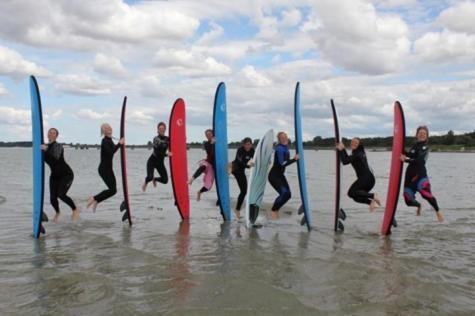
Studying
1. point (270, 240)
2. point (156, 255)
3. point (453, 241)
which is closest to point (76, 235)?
point (156, 255)

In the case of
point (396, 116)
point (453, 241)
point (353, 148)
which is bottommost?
point (453, 241)

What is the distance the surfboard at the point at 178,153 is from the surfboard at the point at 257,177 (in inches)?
73.5

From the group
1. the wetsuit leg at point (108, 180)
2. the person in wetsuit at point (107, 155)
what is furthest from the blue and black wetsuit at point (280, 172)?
the wetsuit leg at point (108, 180)

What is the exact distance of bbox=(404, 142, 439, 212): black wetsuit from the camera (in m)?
9.08

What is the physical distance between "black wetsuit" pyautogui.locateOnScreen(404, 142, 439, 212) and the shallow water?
33.0 inches

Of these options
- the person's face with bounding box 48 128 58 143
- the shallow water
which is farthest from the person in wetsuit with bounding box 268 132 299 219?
the person's face with bounding box 48 128 58 143

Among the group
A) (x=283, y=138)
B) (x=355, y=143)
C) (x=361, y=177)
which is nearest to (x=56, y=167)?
(x=283, y=138)

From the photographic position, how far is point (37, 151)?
876cm

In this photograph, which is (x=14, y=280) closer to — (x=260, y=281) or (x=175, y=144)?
(x=260, y=281)

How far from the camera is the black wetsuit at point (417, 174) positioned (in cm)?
908

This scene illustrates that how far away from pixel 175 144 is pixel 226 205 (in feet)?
6.14

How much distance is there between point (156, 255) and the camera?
7211 mm

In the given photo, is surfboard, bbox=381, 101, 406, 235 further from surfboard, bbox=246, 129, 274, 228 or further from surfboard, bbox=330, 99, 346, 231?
surfboard, bbox=246, 129, 274, 228

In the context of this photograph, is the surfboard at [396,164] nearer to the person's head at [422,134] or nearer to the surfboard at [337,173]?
the person's head at [422,134]
